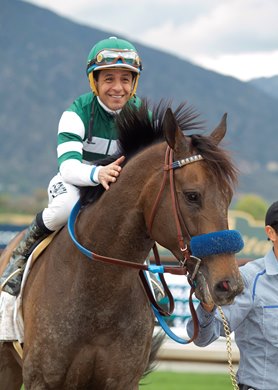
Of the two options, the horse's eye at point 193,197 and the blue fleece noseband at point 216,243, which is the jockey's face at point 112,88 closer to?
the horse's eye at point 193,197

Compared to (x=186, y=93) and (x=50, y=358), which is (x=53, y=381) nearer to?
(x=50, y=358)

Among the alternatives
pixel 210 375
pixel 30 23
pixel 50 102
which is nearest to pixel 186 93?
pixel 50 102

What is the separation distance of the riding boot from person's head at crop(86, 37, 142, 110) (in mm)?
775

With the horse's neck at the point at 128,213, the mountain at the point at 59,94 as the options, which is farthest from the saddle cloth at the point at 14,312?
the mountain at the point at 59,94

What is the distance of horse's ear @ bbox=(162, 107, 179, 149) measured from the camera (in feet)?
11.4

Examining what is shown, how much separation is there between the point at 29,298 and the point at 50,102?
123044 mm

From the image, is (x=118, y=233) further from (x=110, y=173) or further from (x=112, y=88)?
(x=112, y=88)

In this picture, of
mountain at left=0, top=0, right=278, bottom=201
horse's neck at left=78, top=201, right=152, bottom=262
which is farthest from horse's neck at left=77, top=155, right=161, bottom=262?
mountain at left=0, top=0, right=278, bottom=201

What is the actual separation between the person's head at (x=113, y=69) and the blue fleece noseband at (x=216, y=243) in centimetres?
132

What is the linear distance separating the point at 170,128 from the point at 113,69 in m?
0.96

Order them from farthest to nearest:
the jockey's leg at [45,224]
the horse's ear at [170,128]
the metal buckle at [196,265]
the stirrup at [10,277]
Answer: the stirrup at [10,277] → the jockey's leg at [45,224] → the horse's ear at [170,128] → the metal buckle at [196,265]

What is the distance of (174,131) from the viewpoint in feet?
11.6

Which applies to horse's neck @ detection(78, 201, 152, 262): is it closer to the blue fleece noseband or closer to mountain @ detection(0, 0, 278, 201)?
the blue fleece noseband

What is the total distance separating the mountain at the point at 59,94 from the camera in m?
107
